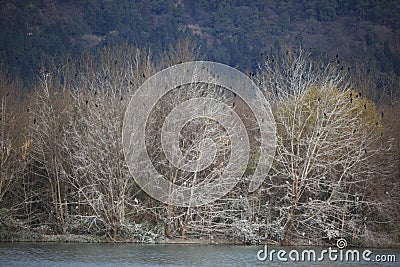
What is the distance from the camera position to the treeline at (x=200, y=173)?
3456cm

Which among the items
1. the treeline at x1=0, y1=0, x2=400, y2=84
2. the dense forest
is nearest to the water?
the dense forest

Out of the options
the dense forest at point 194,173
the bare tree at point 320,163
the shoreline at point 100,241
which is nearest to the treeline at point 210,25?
the dense forest at point 194,173

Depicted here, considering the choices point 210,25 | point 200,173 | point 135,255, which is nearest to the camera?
point 135,255

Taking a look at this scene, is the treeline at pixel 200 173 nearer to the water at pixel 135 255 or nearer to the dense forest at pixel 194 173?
the dense forest at pixel 194 173

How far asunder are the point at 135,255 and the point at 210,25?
→ 15479 centimetres

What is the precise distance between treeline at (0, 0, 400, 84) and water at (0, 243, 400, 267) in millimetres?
83266

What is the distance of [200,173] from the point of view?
35.5m

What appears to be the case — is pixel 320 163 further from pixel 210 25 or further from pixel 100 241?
pixel 210 25

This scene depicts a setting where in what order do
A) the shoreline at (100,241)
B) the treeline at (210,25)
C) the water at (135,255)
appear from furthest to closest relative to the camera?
the treeline at (210,25), the shoreline at (100,241), the water at (135,255)

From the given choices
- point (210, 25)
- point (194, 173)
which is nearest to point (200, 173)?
point (194, 173)

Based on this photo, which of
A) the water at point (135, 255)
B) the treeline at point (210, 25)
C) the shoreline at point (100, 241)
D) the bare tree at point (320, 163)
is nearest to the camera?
the water at point (135, 255)

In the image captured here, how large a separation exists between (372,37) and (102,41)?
55.4 metres

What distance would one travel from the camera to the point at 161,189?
35.1 metres

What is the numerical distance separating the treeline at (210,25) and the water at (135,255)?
273 feet
